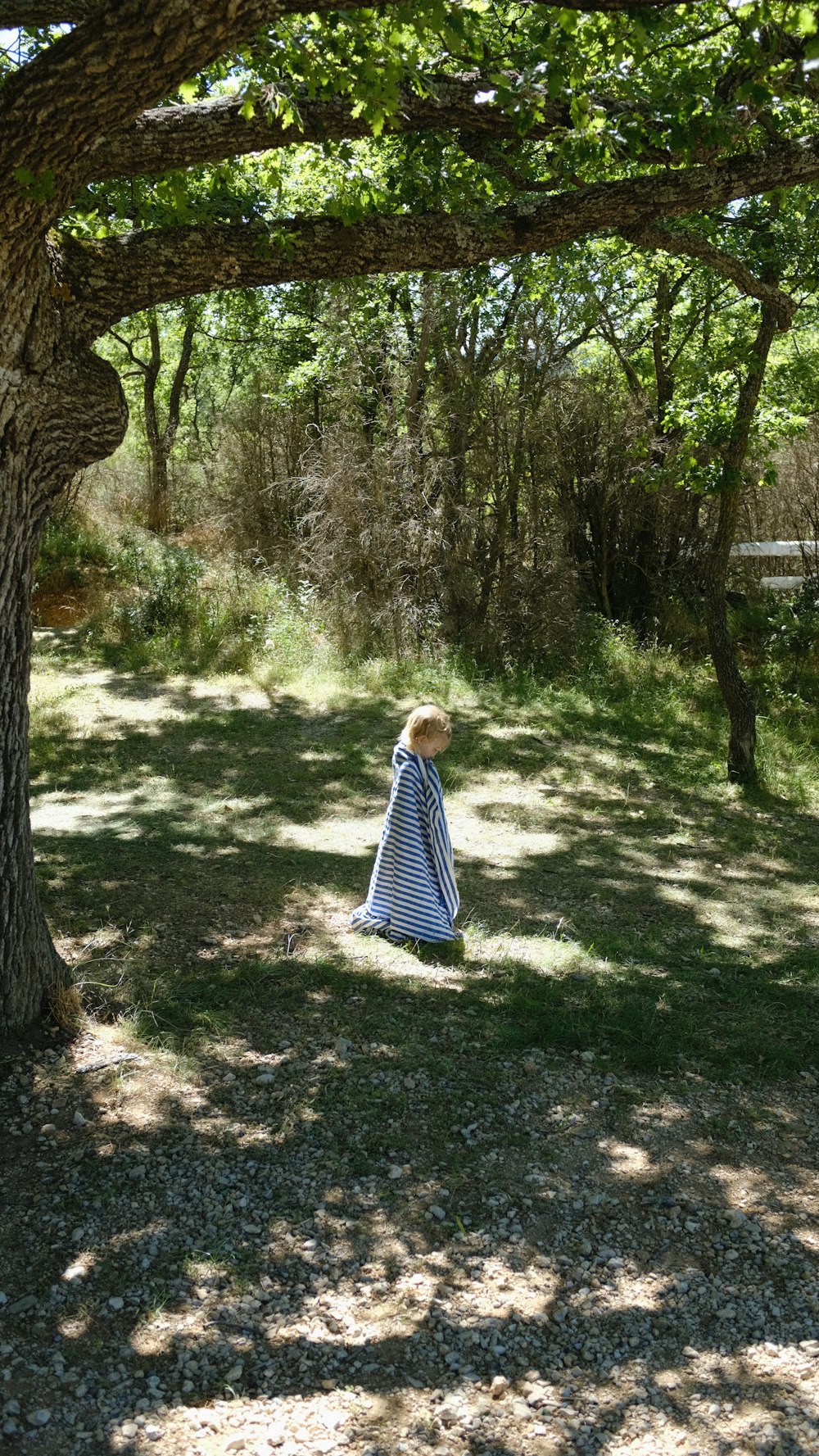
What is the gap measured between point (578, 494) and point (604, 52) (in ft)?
23.9

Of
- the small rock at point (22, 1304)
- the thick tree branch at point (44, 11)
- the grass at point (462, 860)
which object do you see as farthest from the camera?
the grass at point (462, 860)

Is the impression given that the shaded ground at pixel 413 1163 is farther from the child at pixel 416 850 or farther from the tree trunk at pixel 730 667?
the tree trunk at pixel 730 667

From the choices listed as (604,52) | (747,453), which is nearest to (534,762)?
(747,453)

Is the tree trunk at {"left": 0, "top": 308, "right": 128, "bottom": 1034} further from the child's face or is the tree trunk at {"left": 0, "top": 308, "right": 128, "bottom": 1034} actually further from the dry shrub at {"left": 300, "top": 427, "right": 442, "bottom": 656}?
the dry shrub at {"left": 300, "top": 427, "right": 442, "bottom": 656}

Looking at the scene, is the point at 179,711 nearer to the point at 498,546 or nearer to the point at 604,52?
the point at 498,546

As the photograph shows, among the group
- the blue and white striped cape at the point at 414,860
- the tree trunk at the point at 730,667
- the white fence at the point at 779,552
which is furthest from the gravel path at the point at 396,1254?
the white fence at the point at 779,552

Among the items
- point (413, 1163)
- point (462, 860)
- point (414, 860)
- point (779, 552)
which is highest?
point (779, 552)

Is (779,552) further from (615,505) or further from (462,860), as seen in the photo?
(462,860)

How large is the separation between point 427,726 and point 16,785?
235 centimetres

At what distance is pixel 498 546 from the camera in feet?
43.1

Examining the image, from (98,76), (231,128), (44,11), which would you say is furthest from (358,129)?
(98,76)

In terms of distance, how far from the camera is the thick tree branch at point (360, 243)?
15.8 ft

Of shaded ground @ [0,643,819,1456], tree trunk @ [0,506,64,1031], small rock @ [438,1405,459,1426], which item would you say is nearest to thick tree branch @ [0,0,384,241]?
tree trunk @ [0,506,64,1031]

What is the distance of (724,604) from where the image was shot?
9.74 meters
